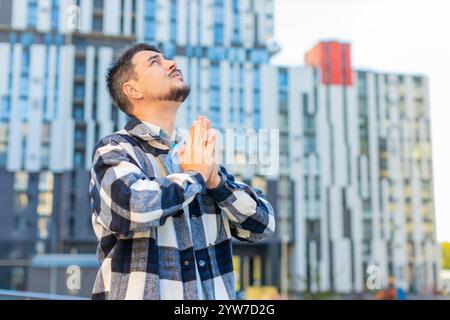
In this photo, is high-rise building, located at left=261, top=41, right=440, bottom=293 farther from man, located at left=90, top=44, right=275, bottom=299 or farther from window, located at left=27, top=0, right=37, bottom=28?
man, located at left=90, top=44, right=275, bottom=299

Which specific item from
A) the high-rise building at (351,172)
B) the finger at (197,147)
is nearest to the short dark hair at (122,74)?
the finger at (197,147)

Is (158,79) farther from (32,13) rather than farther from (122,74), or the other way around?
(32,13)

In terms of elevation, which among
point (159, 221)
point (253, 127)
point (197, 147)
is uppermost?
point (253, 127)

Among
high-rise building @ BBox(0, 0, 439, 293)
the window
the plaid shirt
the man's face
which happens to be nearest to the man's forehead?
the man's face

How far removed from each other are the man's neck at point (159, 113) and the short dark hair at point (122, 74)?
4cm

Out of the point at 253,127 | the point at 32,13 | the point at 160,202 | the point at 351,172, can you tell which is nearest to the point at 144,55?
the point at 160,202

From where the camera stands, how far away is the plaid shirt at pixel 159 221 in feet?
3.00

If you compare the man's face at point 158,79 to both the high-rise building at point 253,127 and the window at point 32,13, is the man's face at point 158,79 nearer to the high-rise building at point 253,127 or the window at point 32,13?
the high-rise building at point 253,127

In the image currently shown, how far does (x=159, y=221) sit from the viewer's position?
3.01 feet

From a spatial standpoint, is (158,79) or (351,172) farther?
(351,172)

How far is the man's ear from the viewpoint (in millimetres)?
1113

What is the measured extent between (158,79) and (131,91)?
0.06 metres

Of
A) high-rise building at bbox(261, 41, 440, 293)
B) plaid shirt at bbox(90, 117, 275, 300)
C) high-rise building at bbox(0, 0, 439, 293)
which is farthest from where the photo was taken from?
high-rise building at bbox(261, 41, 440, 293)

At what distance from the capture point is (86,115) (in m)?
29.3
